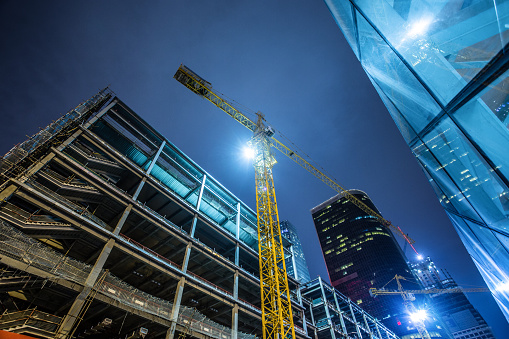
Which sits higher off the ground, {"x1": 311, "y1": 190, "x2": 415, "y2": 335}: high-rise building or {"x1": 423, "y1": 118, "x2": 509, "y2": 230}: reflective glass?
{"x1": 311, "y1": 190, "x2": 415, "y2": 335}: high-rise building

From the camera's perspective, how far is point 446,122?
3938mm

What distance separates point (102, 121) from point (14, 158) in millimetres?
9482

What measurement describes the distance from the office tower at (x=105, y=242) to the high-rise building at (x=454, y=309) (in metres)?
190

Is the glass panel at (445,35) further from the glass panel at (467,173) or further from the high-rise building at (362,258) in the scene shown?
the high-rise building at (362,258)

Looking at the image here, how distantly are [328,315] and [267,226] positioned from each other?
23.4 m

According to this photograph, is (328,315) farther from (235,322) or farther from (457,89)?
(457,89)

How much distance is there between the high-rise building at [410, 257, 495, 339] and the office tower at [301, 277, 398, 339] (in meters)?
150

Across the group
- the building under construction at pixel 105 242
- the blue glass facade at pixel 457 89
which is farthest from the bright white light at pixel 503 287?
the building under construction at pixel 105 242

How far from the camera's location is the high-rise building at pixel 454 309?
16512 cm

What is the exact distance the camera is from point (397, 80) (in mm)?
5016

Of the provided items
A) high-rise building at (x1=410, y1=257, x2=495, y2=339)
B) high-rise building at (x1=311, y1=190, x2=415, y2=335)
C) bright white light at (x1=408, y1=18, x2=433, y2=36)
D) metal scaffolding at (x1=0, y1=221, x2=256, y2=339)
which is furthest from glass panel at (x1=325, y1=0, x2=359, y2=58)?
high-rise building at (x1=410, y1=257, x2=495, y2=339)

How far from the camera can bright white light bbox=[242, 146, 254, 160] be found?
4373cm

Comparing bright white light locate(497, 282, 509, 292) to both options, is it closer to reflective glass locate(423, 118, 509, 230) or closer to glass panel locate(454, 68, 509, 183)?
reflective glass locate(423, 118, 509, 230)

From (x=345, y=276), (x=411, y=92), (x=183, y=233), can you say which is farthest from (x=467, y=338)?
(x=411, y=92)
